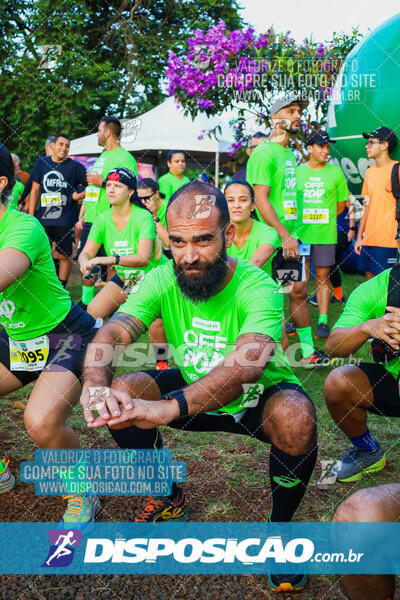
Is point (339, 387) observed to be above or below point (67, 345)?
below

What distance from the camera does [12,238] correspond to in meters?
2.43

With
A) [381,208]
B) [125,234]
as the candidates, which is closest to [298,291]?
[381,208]

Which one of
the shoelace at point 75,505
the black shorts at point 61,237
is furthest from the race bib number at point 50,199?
the shoelace at point 75,505

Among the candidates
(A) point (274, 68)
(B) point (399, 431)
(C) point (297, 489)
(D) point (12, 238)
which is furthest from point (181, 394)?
(A) point (274, 68)

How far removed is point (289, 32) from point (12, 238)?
816cm

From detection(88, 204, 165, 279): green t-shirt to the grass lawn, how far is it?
1.41 m

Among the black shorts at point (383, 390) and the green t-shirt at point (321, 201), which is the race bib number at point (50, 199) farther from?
the black shorts at point (383, 390)

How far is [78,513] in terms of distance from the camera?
8.13 feet

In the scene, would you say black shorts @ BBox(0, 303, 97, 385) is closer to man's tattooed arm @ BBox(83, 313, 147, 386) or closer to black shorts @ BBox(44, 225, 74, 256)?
man's tattooed arm @ BBox(83, 313, 147, 386)

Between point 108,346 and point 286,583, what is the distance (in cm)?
118

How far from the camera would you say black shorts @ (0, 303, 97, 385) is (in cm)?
253

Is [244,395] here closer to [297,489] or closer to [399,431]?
[297,489]

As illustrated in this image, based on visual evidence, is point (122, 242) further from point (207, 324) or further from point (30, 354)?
point (207, 324)

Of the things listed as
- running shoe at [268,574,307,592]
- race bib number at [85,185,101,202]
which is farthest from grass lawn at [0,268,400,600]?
race bib number at [85,185,101,202]
